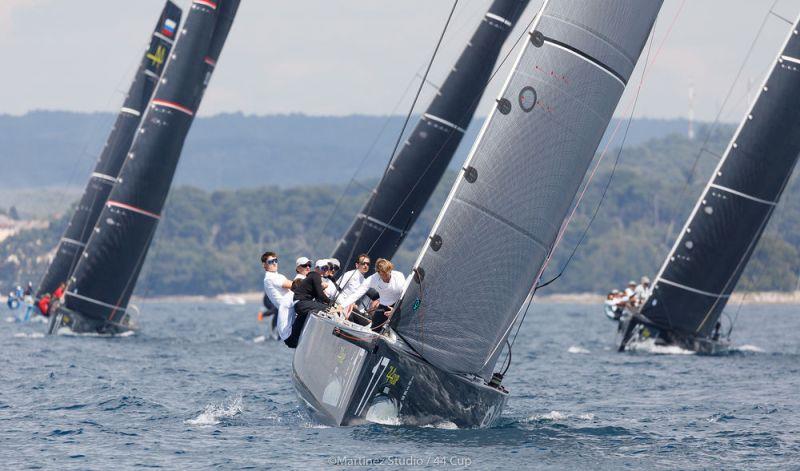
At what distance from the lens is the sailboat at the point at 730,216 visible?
1077 inches

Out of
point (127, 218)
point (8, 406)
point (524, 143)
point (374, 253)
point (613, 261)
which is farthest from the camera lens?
point (613, 261)

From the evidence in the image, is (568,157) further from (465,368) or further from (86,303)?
(86,303)

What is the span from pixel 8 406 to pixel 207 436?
404 centimetres

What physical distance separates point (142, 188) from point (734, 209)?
13.2 metres

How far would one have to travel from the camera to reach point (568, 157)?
1406cm

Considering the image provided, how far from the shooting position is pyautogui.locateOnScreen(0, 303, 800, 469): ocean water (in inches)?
511

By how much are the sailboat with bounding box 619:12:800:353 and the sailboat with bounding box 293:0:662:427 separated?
1405cm

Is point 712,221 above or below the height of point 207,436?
above

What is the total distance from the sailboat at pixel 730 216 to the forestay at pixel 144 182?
37.1 feet

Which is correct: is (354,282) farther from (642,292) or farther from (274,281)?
(642,292)

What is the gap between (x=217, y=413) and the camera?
1653cm

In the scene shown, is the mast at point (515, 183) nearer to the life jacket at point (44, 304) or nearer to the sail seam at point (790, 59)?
the sail seam at point (790, 59)

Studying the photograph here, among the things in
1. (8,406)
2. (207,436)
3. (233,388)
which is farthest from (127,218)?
(207,436)

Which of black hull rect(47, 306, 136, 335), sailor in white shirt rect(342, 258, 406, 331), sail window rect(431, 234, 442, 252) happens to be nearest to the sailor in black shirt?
sailor in white shirt rect(342, 258, 406, 331)
